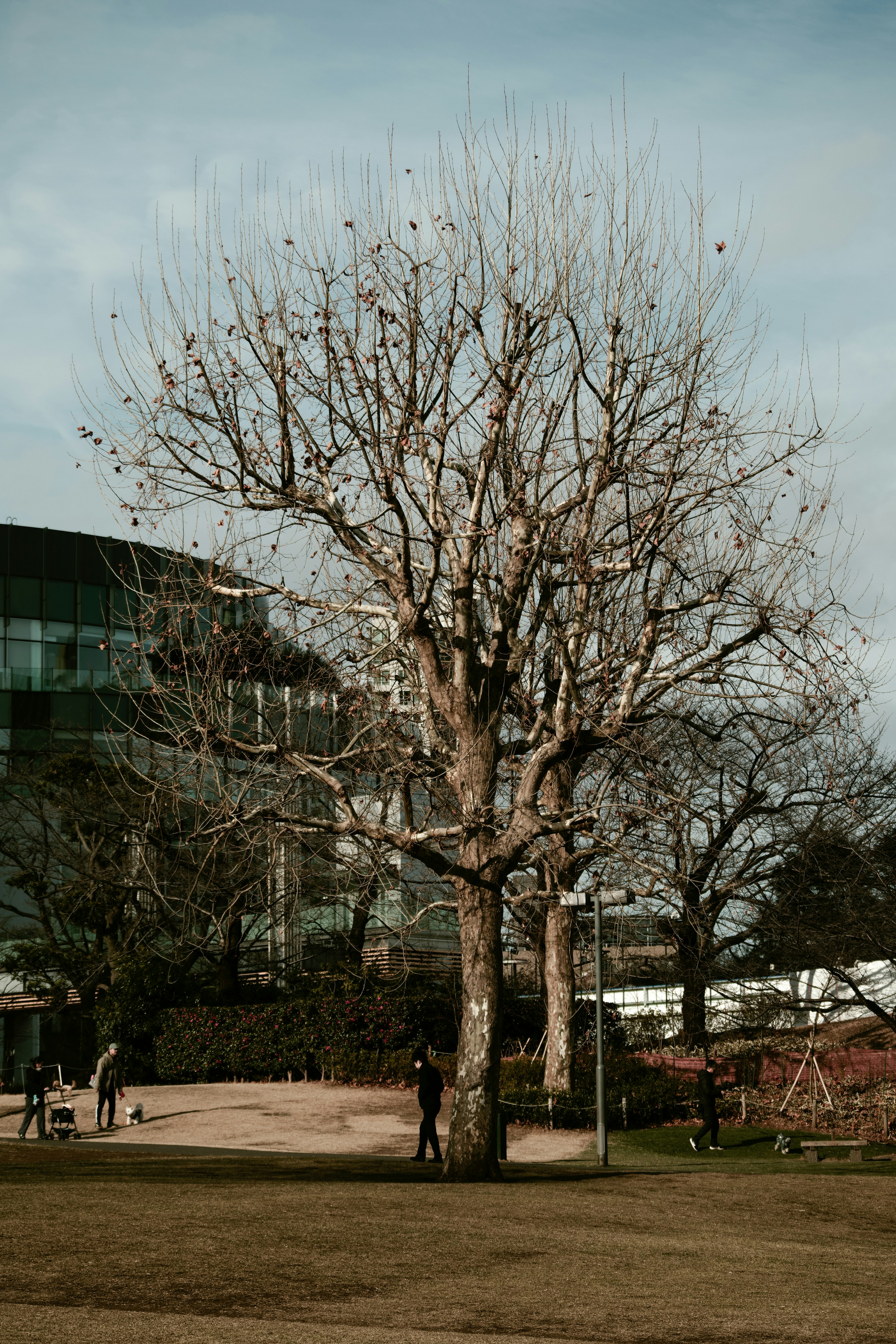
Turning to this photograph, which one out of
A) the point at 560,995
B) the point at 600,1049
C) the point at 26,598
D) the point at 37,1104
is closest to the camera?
the point at 600,1049

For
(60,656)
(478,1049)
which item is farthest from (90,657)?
(478,1049)

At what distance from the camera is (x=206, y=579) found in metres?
15.2

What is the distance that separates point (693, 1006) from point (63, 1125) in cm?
1365

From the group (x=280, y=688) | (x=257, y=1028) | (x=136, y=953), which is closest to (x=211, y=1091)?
(x=257, y=1028)

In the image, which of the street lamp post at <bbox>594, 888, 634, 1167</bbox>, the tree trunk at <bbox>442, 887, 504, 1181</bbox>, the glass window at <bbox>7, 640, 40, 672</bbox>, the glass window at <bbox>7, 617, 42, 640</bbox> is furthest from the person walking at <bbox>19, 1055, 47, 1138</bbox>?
the glass window at <bbox>7, 617, 42, 640</bbox>

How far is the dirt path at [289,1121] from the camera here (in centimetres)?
2339

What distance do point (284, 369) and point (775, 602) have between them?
20.9 ft

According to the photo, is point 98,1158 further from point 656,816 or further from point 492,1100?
point 656,816

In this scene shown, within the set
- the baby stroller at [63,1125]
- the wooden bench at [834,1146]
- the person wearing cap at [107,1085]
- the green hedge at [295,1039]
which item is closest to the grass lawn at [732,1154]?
the wooden bench at [834,1146]

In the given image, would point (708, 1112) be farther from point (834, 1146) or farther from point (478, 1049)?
point (478, 1049)

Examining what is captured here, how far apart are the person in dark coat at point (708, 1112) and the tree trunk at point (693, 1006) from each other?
16.5ft

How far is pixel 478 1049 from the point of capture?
14.9 metres

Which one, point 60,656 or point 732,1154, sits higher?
point 60,656

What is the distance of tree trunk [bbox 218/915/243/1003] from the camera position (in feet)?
109
